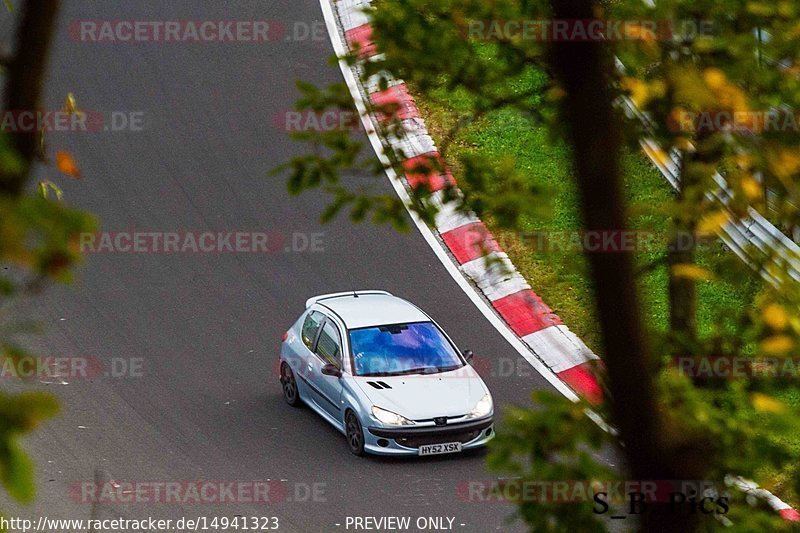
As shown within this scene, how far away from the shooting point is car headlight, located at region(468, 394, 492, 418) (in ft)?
38.5

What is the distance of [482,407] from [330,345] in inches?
73.7

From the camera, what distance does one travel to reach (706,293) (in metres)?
14.2

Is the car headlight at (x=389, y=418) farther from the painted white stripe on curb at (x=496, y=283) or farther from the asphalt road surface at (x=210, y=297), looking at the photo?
the painted white stripe on curb at (x=496, y=283)

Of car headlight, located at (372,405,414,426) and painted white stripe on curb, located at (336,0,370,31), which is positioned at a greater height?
painted white stripe on curb, located at (336,0,370,31)

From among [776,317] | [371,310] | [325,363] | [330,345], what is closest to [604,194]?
[776,317]

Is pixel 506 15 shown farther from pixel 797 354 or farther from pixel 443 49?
pixel 797 354

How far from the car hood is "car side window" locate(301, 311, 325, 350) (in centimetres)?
100

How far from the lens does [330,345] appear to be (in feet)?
41.3

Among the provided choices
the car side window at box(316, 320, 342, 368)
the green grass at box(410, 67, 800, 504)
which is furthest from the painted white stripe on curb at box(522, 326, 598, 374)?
the car side window at box(316, 320, 342, 368)

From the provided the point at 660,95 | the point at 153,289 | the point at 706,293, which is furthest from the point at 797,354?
the point at 153,289

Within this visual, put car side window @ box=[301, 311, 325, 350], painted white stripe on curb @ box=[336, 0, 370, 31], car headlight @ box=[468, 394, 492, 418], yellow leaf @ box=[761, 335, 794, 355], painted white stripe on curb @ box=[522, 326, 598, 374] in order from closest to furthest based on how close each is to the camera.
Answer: yellow leaf @ box=[761, 335, 794, 355]
car headlight @ box=[468, 394, 492, 418]
car side window @ box=[301, 311, 325, 350]
painted white stripe on curb @ box=[522, 326, 598, 374]
painted white stripe on curb @ box=[336, 0, 370, 31]

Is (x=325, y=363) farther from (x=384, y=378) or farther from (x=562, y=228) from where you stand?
(x=562, y=228)

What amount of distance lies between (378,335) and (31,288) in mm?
9723

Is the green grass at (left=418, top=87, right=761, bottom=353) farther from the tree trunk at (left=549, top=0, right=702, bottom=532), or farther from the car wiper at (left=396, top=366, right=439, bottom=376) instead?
the tree trunk at (left=549, top=0, right=702, bottom=532)
